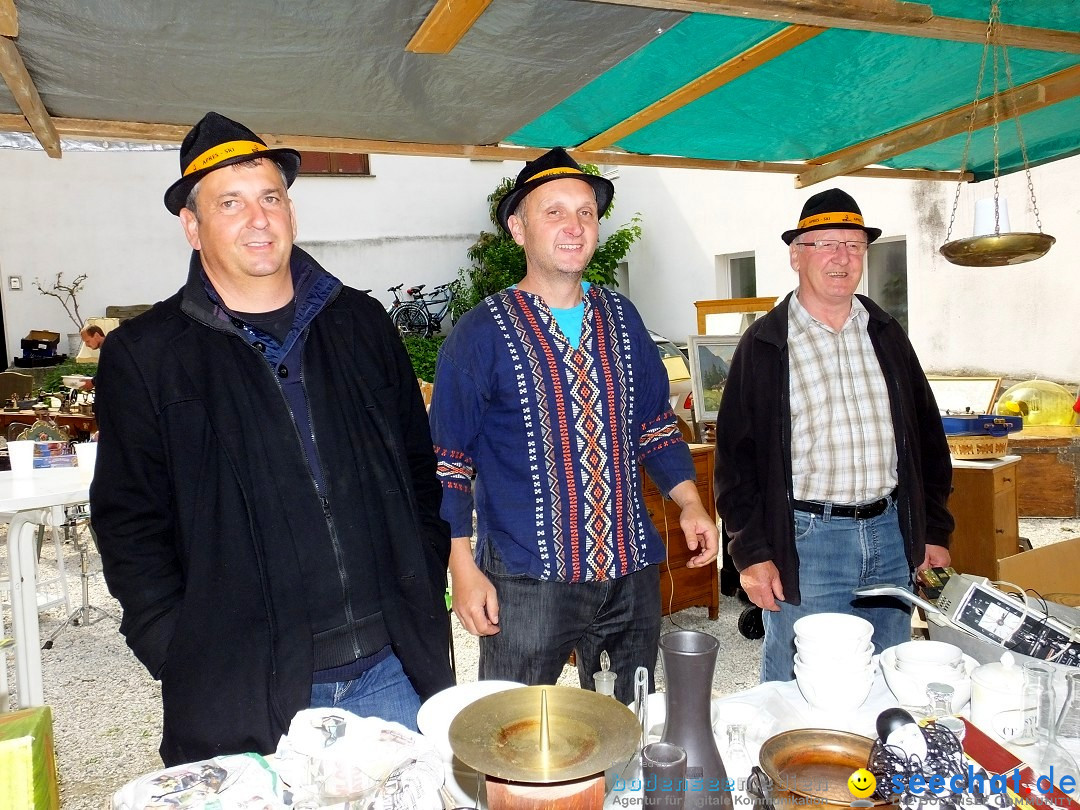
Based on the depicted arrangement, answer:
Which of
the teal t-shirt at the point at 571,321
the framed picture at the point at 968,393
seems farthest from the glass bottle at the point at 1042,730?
the framed picture at the point at 968,393

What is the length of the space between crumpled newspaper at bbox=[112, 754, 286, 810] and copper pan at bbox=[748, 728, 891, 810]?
0.72 meters

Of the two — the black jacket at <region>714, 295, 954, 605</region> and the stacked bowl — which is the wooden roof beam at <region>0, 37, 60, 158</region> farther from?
the stacked bowl

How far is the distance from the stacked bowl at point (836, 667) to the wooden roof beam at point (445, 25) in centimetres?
210

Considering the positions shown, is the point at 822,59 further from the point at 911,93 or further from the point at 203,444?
the point at 203,444

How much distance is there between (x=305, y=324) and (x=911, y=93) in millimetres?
3490

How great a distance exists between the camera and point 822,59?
355cm

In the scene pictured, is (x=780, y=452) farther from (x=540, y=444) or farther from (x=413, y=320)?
(x=413, y=320)

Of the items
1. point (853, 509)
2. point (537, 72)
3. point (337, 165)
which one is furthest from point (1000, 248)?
point (337, 165)

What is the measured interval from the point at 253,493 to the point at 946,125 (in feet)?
13.6

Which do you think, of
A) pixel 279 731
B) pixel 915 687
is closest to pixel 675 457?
pixel 915 687

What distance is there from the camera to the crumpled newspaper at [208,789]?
3.63ft

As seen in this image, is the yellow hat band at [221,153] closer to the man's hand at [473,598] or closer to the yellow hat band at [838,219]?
the man's hand at [473,598]

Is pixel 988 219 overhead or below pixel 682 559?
overhead

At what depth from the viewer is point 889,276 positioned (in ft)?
35.5
